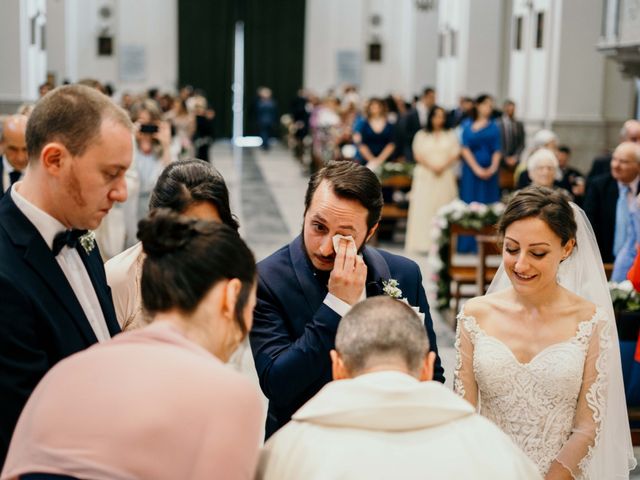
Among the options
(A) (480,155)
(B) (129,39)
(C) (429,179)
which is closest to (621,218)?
(C) (429,179)

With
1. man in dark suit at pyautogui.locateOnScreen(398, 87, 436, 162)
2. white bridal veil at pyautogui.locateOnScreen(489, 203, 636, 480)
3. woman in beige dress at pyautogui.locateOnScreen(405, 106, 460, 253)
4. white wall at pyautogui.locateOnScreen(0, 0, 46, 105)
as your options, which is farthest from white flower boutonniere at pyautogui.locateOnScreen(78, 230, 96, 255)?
white wall at pyautogui.locateOnScreen(0, 0, 46, 105)

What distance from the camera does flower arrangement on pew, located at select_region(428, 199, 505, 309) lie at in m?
9.66

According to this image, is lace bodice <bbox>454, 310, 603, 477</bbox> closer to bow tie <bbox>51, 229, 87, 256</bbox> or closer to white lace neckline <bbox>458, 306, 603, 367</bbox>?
white lace neckline <bbox>458, 306, 603, 367</bbox>

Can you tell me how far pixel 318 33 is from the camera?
3256cm

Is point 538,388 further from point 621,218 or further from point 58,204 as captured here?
point 621,218

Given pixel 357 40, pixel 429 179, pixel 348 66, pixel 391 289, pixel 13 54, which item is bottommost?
pixel 429 179

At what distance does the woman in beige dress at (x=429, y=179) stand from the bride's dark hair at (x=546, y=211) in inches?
355

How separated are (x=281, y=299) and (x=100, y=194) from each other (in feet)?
2.67

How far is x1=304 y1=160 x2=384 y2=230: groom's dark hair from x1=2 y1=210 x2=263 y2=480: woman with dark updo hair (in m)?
1.03

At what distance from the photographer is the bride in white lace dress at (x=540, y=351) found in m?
3.47

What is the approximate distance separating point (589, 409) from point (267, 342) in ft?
3.85

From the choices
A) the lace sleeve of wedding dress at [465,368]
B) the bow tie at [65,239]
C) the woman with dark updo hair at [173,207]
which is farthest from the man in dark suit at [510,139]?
the bow tie at [65,239]

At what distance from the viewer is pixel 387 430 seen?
6.68ft

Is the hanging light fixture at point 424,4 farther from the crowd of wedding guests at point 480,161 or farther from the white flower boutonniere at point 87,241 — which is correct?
the white flower boutonniere at point 87,241
